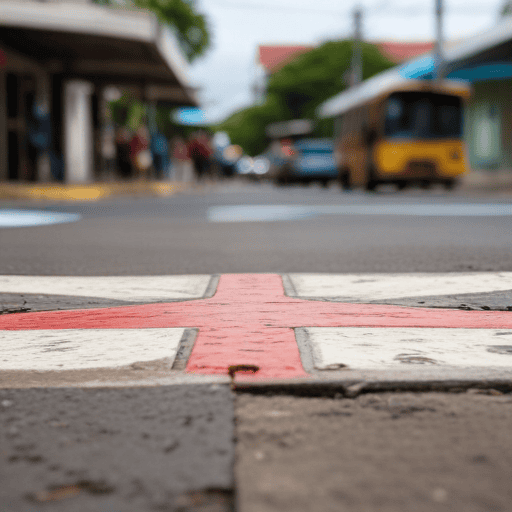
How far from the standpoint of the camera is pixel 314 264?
15.8 feet

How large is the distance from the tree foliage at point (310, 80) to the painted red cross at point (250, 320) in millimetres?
→ 49657

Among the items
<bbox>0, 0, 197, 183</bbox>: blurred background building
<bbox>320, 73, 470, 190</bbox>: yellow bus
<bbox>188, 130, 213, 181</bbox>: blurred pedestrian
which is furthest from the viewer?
<bbox>188, 130, 213, 181</bbox>: blurred pedestrian

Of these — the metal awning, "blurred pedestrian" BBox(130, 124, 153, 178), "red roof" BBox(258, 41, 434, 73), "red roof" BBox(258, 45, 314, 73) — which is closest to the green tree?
"blurred pedestrian" BBox(130, 124, 153, 178)

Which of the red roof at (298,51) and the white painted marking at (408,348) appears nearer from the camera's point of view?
the white painted marking at (408,348)

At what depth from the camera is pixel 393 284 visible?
385cm

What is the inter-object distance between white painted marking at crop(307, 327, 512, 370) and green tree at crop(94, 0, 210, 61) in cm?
4019

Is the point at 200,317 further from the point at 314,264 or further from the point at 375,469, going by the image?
the point at 314,264

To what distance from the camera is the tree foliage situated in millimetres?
56156

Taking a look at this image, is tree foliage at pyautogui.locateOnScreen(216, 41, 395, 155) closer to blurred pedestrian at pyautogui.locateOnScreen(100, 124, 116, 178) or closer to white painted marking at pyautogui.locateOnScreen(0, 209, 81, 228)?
blurred pedestrian at pyautogui.locateOnScreen(100, 124, 116, 178)

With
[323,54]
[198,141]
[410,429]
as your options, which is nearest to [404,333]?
[410,429]

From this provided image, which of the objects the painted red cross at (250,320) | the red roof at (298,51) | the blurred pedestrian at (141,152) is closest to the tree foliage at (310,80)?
the blurred pedestrian at (141,152)

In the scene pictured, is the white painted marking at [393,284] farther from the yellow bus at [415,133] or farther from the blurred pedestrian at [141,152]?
the blurred pedestrian at [141,152]

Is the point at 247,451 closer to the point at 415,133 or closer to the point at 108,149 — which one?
the point at 415,133

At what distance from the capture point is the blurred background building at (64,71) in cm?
1443
